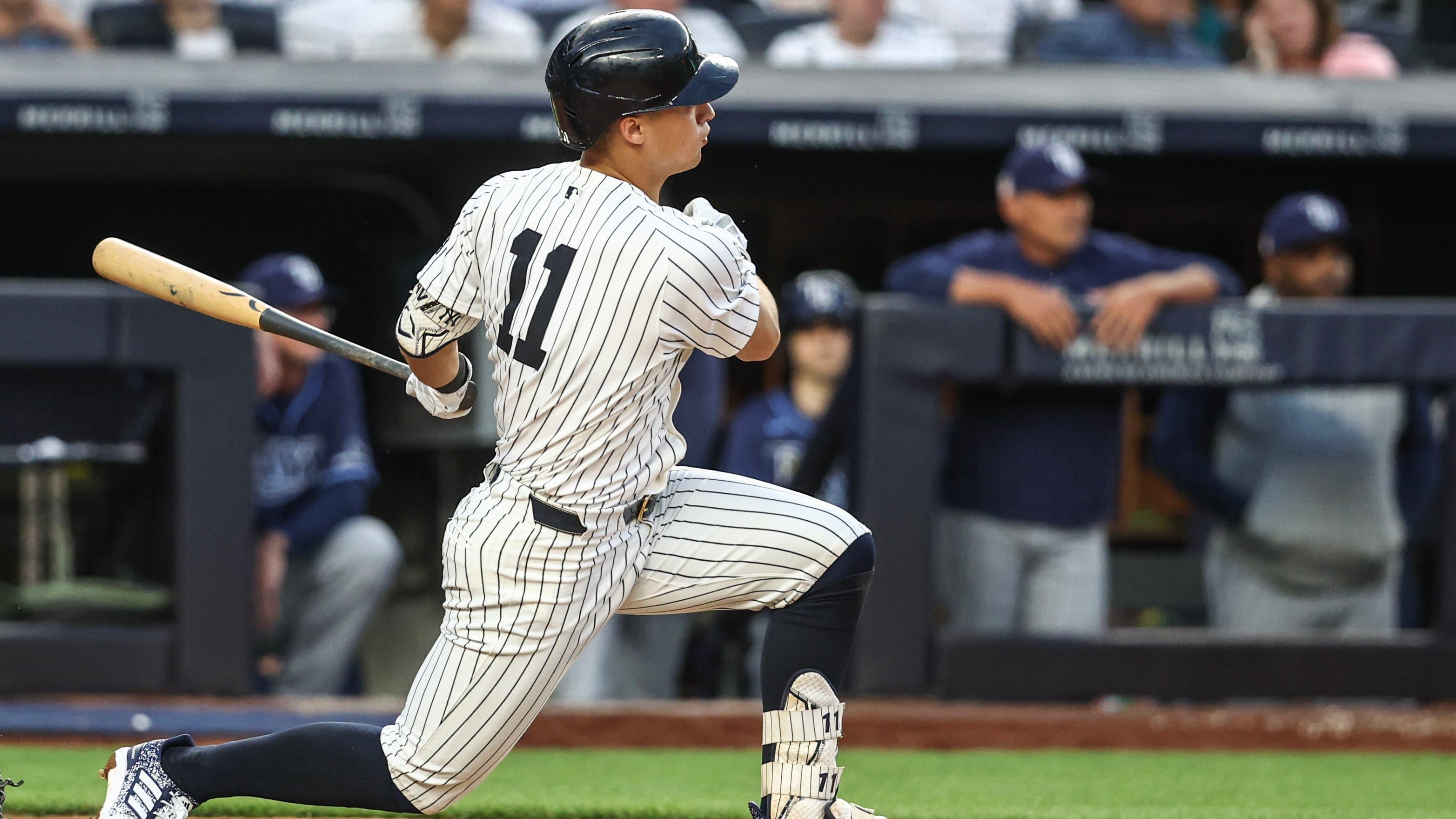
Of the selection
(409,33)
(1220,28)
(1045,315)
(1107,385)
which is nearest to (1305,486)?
(1107,385)

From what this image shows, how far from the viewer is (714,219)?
231 cm

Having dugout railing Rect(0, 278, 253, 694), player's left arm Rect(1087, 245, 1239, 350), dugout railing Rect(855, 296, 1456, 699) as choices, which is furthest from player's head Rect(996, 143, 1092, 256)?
dugout railing Rect(0, 278, 253, 694)

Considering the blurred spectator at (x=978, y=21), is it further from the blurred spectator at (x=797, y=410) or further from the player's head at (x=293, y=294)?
the player's head at (x=293, y=294)

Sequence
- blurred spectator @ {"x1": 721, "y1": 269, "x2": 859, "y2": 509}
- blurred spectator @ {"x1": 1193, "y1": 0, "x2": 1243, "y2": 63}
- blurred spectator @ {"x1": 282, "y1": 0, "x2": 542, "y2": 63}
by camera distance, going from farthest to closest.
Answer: blurred spectator @ {"x1": 1193, "y1": 0, "x2": 1243, "y2": 63}
blurred spectator @ {"x1": 282, "y1": 0, "x2": 542, "y2": 63}
blurred spectator @ {"x1": 721, "y1": 269, "x2": 859, "y2": 509}

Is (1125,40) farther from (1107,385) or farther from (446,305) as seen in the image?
(446,305)

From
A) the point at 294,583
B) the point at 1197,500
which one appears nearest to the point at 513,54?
the point at 294,583

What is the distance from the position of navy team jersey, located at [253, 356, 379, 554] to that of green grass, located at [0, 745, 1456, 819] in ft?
2.56

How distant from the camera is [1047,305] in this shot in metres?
4.19

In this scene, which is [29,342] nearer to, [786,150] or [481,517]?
[481,517]

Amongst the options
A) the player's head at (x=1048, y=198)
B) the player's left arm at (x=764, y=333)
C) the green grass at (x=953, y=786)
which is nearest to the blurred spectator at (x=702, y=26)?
the player's head at (x=1048, y=198)

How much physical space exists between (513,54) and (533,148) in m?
0.36

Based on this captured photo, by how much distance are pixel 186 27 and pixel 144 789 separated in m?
4.56

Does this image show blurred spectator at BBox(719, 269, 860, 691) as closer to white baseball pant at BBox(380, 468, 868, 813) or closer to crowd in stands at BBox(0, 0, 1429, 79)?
crowd in stands at BBox(0, 0, 1429, 79)

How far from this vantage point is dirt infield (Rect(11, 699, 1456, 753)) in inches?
165
